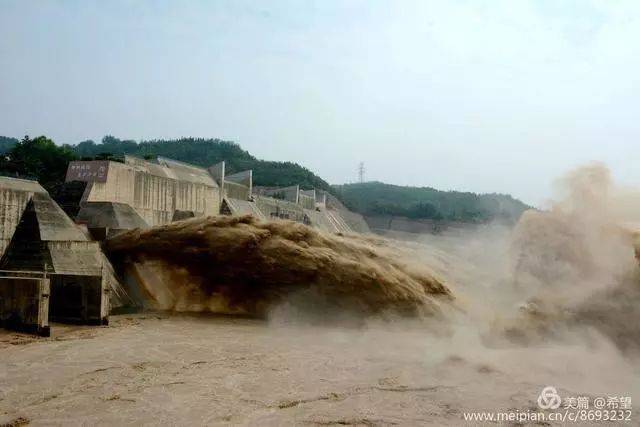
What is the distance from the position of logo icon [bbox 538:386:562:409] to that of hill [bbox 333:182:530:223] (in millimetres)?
55138

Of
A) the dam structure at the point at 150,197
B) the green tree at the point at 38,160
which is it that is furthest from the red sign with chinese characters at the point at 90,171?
the green tree at the point at 38,160

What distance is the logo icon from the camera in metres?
6.99

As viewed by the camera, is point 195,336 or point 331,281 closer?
point 195,336

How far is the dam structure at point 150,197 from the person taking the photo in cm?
1900

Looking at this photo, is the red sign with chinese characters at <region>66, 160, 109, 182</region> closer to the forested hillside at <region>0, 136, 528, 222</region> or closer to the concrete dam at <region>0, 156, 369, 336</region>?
the concrete dam at <region>0, 156, 369, 336</region>

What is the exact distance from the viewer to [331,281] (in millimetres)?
13453

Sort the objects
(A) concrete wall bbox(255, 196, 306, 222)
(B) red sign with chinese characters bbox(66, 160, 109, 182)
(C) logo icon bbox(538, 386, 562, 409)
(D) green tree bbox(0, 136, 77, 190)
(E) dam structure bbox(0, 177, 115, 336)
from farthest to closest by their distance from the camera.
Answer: (A) concrete wall bbox(255, 196, 306, 222) < (D) green tree bbox(0, 136, 77, 190) < (B) red sign with chinese characters bbox(66, 160, 109, 182) < (E) dam structure bbox(0, 177, 115, 336) < (C) logo icon bbox(538, 386, 562, 409)

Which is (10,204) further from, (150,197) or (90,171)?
(150,197)

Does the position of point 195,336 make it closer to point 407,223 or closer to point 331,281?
point 331,281

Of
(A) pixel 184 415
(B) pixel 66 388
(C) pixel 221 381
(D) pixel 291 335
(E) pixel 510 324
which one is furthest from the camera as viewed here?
(D) pixel 291 335

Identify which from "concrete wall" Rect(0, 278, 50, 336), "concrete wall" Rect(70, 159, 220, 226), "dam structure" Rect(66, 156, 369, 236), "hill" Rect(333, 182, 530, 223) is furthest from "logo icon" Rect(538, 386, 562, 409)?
"hill" Rect(333, 182, 530, 223)

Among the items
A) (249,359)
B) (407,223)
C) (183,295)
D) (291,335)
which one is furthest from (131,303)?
(407,223)

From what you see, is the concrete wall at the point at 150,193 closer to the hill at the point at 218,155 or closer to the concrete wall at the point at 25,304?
the concrete wall at the point at 25,304

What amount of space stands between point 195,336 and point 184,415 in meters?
5.25
